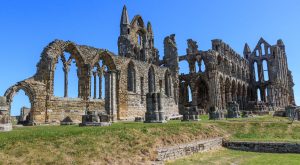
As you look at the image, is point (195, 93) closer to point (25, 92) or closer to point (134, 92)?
point (134, 92)

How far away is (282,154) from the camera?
12.2 m

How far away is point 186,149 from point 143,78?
17.2 metres

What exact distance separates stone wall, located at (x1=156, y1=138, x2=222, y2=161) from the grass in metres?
0.30

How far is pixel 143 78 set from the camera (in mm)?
28562

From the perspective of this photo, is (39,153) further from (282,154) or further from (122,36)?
(122,36)

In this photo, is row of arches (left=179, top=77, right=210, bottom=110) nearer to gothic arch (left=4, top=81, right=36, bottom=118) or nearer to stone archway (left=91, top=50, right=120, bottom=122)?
→ stone archway (left=91, top=50, right=120, bottom=122)

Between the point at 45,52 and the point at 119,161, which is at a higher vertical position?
the point at 45,52

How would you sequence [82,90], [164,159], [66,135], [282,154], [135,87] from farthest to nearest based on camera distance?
1. [135,87]
2. [82,90]
3. [282,154]
4. [164,159]
5. [66,135]

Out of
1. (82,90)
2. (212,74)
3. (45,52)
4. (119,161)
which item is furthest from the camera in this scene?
(212,74)

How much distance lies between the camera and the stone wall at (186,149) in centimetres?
1054

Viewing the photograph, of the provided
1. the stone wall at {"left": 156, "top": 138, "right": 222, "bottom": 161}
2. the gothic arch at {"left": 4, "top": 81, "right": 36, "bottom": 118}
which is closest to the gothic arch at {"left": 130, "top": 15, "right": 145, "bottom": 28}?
the gothic arch at {"left": 4, "top": 81, "right": 36, "bottom": 118}

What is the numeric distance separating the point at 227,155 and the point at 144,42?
3400 centimetres

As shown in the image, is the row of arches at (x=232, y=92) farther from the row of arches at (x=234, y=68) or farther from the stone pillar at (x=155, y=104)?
the stone pillar at (x=155, y=104)

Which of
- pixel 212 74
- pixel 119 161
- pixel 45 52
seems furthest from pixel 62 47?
pixel 212 74
